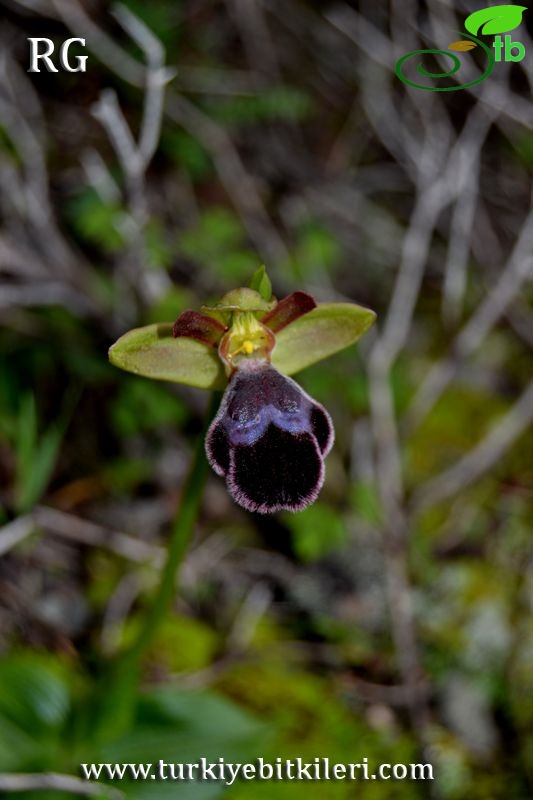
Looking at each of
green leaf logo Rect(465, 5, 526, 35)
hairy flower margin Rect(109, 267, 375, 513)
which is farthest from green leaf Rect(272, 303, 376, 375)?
green leaf logo Rect(465, 5, 526, 35)

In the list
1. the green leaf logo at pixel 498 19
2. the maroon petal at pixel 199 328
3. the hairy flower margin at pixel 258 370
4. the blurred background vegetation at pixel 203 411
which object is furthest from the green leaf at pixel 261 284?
the green leaf logo at pixel 498 19

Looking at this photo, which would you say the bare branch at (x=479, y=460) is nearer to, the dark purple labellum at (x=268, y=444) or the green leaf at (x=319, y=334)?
the green leaf at (x=319, y=334)

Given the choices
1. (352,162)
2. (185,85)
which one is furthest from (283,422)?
(352,162)

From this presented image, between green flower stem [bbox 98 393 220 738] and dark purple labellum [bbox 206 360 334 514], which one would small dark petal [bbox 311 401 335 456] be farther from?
green flower stem [bbox 98 393 220 738]

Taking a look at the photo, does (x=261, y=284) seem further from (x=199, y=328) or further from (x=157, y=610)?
(x=157, y=610)

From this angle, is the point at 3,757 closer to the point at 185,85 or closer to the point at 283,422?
the point at 283,422

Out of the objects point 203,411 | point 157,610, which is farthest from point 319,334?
point 203,411
